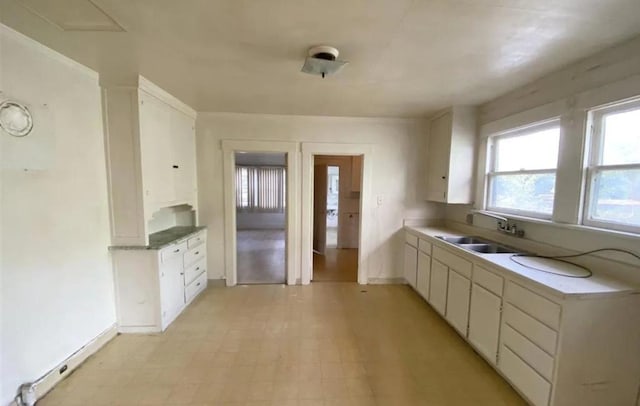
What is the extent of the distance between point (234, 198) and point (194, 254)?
0.88 m

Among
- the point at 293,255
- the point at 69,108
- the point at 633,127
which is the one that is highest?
the point at 69,108

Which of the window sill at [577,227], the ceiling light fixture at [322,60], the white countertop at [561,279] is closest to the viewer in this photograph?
the white countertop at [561,279]

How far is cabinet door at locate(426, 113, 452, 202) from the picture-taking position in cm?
320

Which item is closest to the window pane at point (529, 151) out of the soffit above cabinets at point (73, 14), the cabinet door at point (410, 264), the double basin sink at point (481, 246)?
the double basin sink at point (481, 246)

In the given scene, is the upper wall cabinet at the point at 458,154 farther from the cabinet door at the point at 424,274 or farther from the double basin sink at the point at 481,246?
the cabinet door at the point at 424,274

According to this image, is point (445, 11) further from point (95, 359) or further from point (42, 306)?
point (95, 359)

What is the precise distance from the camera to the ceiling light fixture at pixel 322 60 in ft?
5.72

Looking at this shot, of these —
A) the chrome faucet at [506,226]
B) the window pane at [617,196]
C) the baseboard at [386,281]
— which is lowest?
the baseboard at [386,281]

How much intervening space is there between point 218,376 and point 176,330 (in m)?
0.89

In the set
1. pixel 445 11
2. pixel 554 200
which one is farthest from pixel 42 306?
pixel 554 200

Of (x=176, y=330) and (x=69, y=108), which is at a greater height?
(x=69, y=108)

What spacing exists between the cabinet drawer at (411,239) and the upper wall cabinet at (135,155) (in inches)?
122

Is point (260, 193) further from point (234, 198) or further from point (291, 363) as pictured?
point (291, 363)

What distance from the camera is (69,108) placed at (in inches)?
78.4
